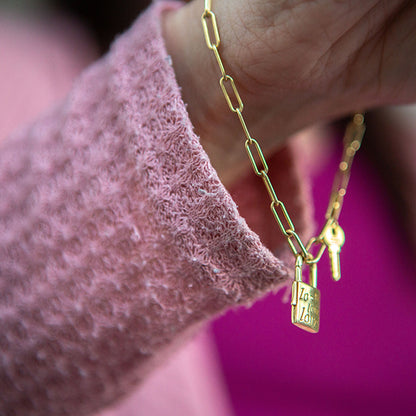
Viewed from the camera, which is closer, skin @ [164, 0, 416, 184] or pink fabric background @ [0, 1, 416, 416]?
skin @ [164, 0, 416, 184]

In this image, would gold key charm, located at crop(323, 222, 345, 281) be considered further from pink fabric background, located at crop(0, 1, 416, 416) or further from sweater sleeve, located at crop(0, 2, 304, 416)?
pink fabric background, located at crop(0, 1, 416, 416)

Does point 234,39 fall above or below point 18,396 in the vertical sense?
above

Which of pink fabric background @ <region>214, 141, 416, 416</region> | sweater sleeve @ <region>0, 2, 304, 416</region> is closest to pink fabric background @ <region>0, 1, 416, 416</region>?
pink fabric background @ <region>214, 141, 416, 416</region>

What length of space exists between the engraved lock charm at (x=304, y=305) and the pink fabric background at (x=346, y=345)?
505 mm

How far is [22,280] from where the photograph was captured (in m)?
0.40

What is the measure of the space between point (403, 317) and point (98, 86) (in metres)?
0.84

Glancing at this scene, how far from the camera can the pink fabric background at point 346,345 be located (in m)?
0.85

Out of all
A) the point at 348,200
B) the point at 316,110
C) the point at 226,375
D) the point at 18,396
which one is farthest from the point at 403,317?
the point at 18,396

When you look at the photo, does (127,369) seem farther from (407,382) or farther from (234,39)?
(407,382)

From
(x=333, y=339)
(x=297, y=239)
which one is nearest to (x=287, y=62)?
(x=297, y=239)

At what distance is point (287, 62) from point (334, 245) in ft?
0.52

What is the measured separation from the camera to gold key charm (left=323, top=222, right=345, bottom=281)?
327mm

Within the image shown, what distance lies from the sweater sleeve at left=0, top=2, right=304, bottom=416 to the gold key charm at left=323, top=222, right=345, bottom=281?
48mm

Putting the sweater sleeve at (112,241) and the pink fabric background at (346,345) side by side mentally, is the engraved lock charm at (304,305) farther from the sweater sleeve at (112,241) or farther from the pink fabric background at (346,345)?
the pink fabric background at (346,345)
